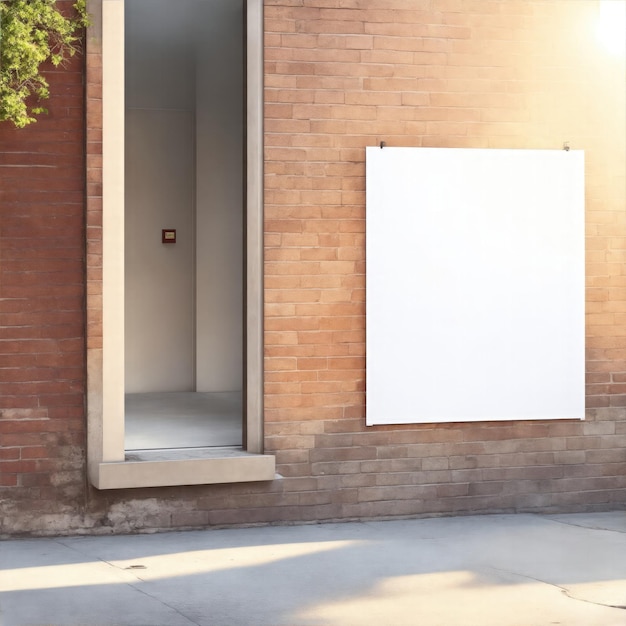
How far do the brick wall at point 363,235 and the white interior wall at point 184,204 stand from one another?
3974mm

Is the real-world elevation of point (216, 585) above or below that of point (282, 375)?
below

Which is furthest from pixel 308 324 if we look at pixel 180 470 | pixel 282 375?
pixel 180 470

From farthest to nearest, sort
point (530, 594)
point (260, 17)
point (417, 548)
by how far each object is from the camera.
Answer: point (260, 17) → point (417, 548) → point (530, 594)

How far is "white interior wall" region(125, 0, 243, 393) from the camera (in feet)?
38.9

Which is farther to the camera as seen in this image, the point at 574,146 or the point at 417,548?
the point at 574,146

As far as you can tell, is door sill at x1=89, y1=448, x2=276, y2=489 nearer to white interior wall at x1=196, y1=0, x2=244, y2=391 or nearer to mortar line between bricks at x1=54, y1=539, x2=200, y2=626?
mortar line between bricks at x1=54, y1=539, x2=200, y2=626

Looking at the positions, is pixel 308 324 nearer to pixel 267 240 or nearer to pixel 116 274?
pixel 267 240

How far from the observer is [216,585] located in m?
6.43

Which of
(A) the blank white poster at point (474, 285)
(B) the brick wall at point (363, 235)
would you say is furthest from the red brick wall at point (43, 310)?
(A) the blank white poster at point (474, 285)

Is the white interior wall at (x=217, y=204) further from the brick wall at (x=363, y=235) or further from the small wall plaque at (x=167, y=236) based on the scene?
the brick wall at (x=363, y=235)

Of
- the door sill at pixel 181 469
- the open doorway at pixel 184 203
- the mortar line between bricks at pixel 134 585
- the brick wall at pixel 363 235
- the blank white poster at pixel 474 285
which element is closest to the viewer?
the mortar line between bricks at pixel 134 585

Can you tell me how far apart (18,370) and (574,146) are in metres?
4.41

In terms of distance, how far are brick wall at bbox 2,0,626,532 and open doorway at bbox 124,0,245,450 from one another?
394 centimetres

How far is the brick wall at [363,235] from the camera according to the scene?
7.95m
